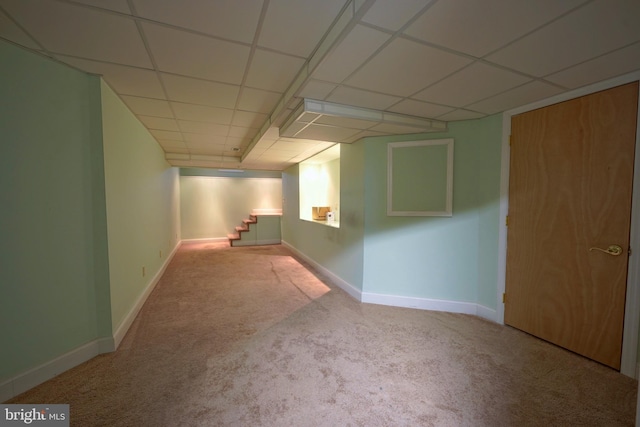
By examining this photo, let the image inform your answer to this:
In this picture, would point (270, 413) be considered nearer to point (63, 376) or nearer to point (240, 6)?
point (63, 376)

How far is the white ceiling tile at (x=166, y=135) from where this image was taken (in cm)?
360

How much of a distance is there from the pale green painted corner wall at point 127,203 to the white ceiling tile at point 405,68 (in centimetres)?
219

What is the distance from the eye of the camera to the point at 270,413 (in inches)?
58.6

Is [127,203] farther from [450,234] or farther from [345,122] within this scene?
[450,234]

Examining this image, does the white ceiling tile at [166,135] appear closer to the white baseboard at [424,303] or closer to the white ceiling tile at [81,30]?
the white ceiling tile at [81,30]

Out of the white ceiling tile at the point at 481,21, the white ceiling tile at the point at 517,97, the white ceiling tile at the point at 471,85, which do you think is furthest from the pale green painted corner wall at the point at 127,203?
the white ceiling tile at the point at 517,97

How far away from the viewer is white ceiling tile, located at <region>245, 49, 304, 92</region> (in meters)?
1.74

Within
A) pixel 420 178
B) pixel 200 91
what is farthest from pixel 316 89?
pixel 420 178

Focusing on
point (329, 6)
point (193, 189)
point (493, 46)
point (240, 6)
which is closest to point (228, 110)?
point (240, 6)

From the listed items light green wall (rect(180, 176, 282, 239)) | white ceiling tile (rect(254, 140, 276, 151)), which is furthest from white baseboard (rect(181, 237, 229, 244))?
white ceiling tile (rect(254, 140, 276, 151))

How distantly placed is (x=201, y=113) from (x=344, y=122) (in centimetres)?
165

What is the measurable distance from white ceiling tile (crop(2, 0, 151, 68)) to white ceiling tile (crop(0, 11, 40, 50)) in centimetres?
5

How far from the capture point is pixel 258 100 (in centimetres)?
247

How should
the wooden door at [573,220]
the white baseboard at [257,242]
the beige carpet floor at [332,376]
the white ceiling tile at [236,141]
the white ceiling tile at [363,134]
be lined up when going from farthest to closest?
the white baseboard at [257,242], the white ceiling tile at [236,141], the white ceiling tile at [363,134], the wooden door at [573,220], the beige carpet floor at [332,376]
